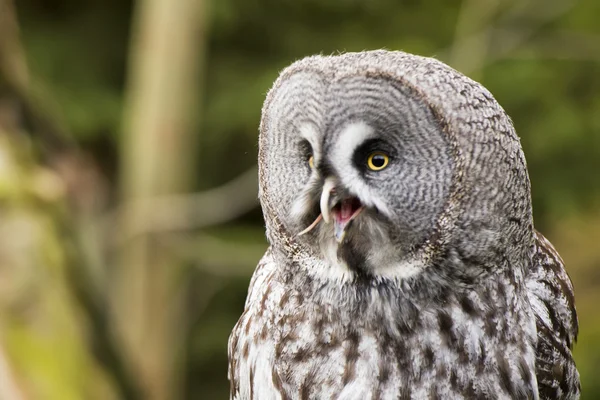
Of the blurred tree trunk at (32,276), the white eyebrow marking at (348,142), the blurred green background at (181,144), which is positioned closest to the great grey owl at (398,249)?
the white eyebrow marking at (348,142)

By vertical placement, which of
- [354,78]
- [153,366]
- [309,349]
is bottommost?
[153,366]

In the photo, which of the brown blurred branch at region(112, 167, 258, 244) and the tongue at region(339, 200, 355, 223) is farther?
the brown blurred branch at region(112, 167, 258, 244)

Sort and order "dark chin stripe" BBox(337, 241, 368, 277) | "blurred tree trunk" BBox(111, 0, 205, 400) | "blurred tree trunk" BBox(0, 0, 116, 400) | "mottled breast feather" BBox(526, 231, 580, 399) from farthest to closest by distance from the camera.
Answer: "blurred tree trunk" BBox(111, 0, 205, 400) < "blurred tree trunk" BBox(0, 0, 116, 400) < "mottled breast feather" BBox(526, 231, 580, 399) < "dark chin stripe" BBox(337, 241, 368, 277)

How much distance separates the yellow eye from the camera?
173 cm

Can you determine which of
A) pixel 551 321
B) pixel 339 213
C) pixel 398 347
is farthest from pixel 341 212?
pixel 551 321

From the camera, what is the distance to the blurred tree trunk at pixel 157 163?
206 inches

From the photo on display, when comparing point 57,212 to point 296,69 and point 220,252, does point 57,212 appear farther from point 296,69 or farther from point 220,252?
point 296,69

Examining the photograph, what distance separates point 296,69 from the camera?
6.01 feet

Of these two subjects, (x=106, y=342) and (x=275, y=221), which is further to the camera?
(x=106, y=342)

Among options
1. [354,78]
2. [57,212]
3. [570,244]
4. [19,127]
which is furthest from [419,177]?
[570,244]

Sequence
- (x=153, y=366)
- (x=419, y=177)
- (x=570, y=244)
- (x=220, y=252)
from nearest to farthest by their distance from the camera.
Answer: (x=419, y=177) → (x=220, y=252) → (x=153, y=366) → (x=570, y=244)

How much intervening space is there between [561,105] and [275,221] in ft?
12.9

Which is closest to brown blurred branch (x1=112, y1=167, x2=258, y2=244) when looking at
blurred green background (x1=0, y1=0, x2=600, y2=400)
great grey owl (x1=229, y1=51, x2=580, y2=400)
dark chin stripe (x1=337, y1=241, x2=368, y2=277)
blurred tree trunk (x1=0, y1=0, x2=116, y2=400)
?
blurred green background (x1=0, y1=0, x2=600, y2=400)

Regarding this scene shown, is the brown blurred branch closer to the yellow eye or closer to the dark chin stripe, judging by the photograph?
the dark chin stripe
